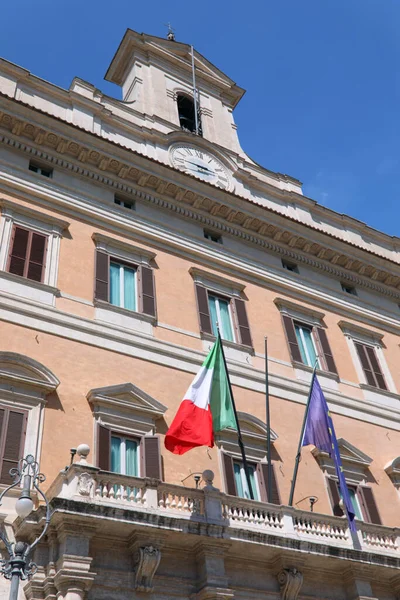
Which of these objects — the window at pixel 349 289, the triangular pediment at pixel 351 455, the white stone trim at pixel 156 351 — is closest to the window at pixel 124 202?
the white stone trim at pixel 156 351

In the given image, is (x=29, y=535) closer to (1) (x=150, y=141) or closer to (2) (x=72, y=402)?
(2) (x=72, y=402)

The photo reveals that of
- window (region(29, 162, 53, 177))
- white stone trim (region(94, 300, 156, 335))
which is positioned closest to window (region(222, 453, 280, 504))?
white stone trim (region(94, 300, 156, 335))

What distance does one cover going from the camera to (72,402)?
12.7m

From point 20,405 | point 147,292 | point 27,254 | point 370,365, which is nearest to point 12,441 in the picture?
point 20,405

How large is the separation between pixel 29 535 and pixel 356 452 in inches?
317

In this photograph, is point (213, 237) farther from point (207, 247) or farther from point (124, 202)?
point (124, 202)

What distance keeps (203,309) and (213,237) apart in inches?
116

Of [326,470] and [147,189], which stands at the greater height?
[147,189]

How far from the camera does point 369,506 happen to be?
15.2 metres

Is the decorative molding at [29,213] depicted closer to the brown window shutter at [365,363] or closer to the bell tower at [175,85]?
the bell tower at [175,85]

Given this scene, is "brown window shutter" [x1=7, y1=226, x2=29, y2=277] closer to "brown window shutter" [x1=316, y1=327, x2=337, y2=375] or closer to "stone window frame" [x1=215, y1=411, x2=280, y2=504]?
"stone window frame" [x1=215, y1=411, x2=280, y2=504]

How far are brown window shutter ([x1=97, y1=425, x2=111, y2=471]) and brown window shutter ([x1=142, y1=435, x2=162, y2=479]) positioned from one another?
2.28 ft

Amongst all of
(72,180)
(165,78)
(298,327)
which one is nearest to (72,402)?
(72,180)

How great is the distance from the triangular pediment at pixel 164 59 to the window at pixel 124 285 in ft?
31.5
